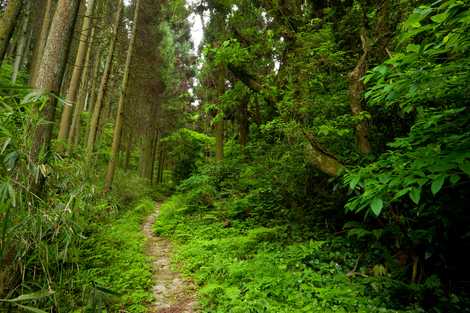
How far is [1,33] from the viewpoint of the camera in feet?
16.3

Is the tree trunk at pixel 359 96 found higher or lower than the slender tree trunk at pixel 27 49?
lower

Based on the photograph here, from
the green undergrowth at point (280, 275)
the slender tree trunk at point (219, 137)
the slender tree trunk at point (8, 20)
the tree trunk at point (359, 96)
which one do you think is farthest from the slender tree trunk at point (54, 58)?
the slender tree trunk at point (219, 137)

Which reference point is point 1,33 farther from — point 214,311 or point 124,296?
point 214,311

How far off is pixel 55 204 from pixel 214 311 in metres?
2.63

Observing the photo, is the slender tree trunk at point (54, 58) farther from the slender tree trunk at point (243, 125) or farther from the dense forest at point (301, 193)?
the slender tree trunk at point (243, 125)

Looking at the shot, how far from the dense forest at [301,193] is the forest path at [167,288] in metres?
0.04

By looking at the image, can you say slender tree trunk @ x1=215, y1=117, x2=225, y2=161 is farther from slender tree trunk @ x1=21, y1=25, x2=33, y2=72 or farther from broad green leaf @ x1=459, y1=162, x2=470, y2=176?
slender tree trunk @ x1=21, y1=25, x2=33, y2=72

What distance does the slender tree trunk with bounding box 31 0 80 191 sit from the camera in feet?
15.4

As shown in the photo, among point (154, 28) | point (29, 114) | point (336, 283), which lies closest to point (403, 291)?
point (336, 283)

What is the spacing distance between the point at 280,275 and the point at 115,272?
3085mm

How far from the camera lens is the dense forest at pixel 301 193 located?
2.71 meters

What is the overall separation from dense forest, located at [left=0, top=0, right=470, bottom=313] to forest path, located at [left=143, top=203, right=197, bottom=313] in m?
0.04

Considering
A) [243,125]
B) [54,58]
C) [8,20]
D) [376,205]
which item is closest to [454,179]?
[376,205]

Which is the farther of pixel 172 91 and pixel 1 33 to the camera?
pixel 172 91
